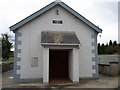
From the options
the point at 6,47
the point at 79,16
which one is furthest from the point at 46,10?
the point at 6,47

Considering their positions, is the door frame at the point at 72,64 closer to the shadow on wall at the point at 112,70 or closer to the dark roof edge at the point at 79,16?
the dark roof edge at the point at 79,16

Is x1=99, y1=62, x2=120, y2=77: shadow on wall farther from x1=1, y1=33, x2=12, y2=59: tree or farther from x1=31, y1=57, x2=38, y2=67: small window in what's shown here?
x1=1, y1=33, x2=12, y2=59: tree

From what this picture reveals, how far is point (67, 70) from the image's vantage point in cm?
1847

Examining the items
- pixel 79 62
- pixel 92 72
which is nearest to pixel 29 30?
pixel 79 62

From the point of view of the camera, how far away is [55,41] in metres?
15.9

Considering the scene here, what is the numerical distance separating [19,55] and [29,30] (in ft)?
6.43

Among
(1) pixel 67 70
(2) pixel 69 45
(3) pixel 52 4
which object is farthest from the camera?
(1) pixel 67 70

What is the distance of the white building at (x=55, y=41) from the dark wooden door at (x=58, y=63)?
0.60 m

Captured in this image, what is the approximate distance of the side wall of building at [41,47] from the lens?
54.4 feet

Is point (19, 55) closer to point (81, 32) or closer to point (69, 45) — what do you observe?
point (69, 45)

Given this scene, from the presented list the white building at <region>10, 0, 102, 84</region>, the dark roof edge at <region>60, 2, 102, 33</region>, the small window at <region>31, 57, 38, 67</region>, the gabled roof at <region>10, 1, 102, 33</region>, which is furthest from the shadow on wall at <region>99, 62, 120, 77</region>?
the small window at <region>31, 57, 38, 67</region>

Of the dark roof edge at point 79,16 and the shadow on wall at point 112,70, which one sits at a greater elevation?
the dark roof edge at point 79,16

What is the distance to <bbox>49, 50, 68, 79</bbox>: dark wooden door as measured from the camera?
61.0 ft

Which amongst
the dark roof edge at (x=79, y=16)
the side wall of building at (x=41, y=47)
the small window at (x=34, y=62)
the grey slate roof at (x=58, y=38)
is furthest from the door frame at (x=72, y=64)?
the dark roof edge at (x=79, y=16)
